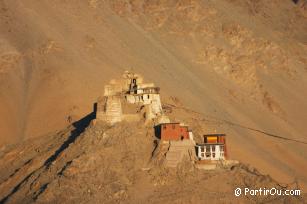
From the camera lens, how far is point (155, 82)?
123562 mm

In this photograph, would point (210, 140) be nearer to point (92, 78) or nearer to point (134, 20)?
point (92, 78)

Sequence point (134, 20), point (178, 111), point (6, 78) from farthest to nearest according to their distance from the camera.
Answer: point (134, 20), point (6, 78), point (178, 111)

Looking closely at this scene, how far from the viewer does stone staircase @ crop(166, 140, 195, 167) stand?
76438 mm

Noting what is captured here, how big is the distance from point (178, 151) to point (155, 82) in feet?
154

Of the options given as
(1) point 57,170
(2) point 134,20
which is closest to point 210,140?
(1) point 57,170

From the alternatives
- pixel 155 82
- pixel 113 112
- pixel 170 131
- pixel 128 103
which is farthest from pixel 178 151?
pixel 155 82

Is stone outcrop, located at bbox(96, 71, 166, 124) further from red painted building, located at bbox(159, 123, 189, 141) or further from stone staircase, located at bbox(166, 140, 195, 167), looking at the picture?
stone staircase, located at bbox(166, 140, 195, 167)

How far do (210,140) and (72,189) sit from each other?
15339 millimetres

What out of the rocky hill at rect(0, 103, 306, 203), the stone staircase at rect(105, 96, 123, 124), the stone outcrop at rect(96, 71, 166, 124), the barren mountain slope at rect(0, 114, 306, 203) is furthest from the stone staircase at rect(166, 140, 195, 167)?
the stone staircase at rect(105, 96, 123, 124)

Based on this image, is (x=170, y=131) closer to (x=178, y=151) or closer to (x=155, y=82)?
(x=178, y=151)

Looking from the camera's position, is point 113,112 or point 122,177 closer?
point 122,177

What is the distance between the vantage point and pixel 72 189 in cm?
7431

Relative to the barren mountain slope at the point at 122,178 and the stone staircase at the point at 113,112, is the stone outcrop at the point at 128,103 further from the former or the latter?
the barren mountain slope at the point at 122,178

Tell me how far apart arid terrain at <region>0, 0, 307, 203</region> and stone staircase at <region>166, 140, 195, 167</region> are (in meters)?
0.98
